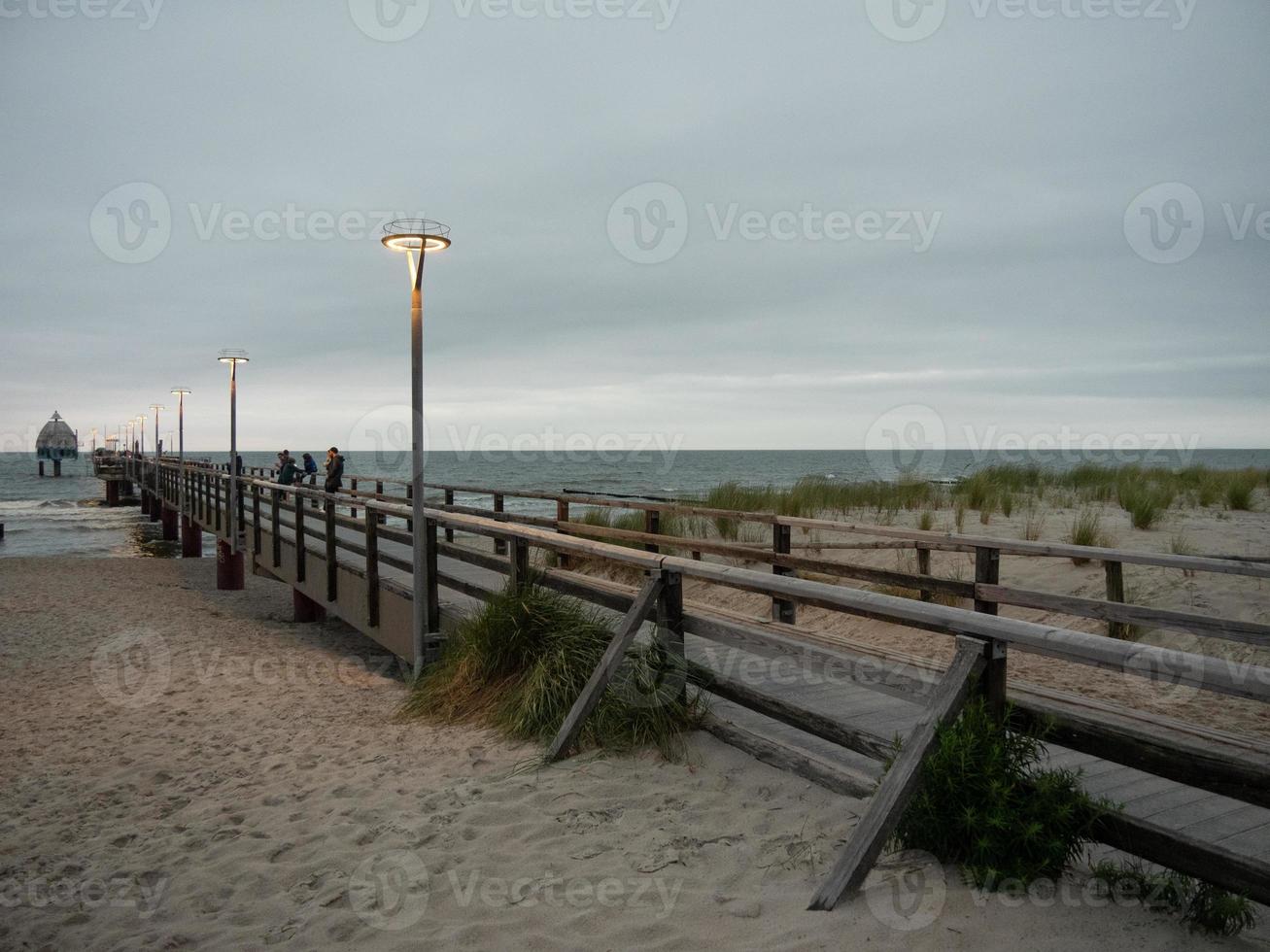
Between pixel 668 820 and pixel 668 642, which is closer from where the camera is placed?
pixel 668 820

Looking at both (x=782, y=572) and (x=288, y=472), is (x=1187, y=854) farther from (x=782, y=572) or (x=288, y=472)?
(x=288, y=472)

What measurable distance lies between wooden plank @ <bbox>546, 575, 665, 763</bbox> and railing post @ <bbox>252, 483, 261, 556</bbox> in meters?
10.1

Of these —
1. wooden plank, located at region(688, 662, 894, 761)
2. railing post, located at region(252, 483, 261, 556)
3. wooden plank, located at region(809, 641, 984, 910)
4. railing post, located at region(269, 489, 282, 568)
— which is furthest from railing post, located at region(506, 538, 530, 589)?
railing post, located at region(252, 483, 261, 556)

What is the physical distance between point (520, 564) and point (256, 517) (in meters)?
9.40

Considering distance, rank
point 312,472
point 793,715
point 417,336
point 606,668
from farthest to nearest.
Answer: point 312,472 → point 417,336 → point 606,668 → point 793,715

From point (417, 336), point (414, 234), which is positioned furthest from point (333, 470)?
point (414, 234)

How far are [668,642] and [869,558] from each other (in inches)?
335

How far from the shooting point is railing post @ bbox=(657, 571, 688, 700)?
469 centimetres

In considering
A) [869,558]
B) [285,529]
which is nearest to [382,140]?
[285,529]

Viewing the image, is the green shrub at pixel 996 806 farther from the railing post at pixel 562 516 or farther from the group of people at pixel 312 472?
the group of people at pixel 312 472

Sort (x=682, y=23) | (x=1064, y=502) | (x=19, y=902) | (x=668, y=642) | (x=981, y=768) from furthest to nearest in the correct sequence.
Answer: (x=1064, y=502), (x=682, y=23), (x=668, y=642), (x=19, y=902), (x=981, y=768)

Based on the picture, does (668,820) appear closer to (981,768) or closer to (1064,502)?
(981,768)

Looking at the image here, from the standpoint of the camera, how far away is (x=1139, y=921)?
8.73 feet

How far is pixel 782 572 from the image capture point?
8.16 m
